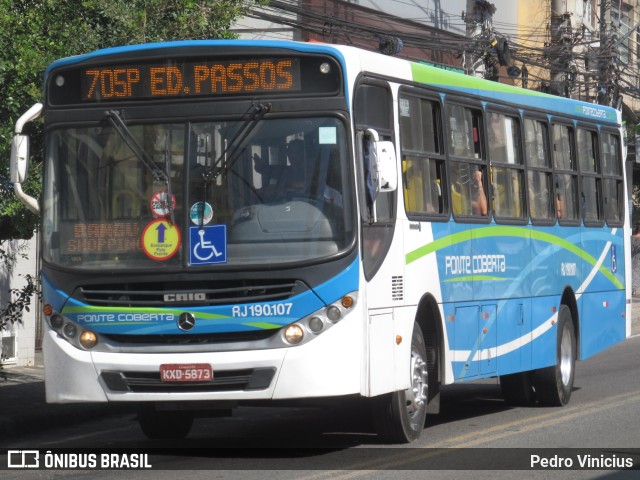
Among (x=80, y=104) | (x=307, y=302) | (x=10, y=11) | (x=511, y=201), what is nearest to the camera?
(x=307, y=302)

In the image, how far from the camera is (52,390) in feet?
32.6

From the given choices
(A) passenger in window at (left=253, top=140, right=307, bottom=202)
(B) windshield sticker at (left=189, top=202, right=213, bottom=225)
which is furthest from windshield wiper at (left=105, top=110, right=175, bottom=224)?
(A) passenger in window at (left=253, top=140, right=307, bottom=202)

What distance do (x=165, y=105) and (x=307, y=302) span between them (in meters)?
1.83

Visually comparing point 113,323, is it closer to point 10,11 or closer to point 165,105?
point 165,105

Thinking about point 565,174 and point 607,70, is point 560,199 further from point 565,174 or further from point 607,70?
point 607,70

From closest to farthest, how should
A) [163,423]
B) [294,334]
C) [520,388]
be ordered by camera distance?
1. [294,334]
2. [163,423]
3. [520,388]

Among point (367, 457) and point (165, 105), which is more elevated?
point (165, 105)

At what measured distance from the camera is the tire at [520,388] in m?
14.4

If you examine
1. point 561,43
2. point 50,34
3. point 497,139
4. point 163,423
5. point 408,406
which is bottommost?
point 163,423

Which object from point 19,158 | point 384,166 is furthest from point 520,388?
point 19,158

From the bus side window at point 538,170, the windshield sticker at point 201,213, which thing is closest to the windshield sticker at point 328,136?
the windshield sticker at point 201,213

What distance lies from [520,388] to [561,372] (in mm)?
Result: 477

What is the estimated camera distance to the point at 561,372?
47.3 ft

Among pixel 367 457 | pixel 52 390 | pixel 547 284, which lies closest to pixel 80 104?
pixel 52 390
